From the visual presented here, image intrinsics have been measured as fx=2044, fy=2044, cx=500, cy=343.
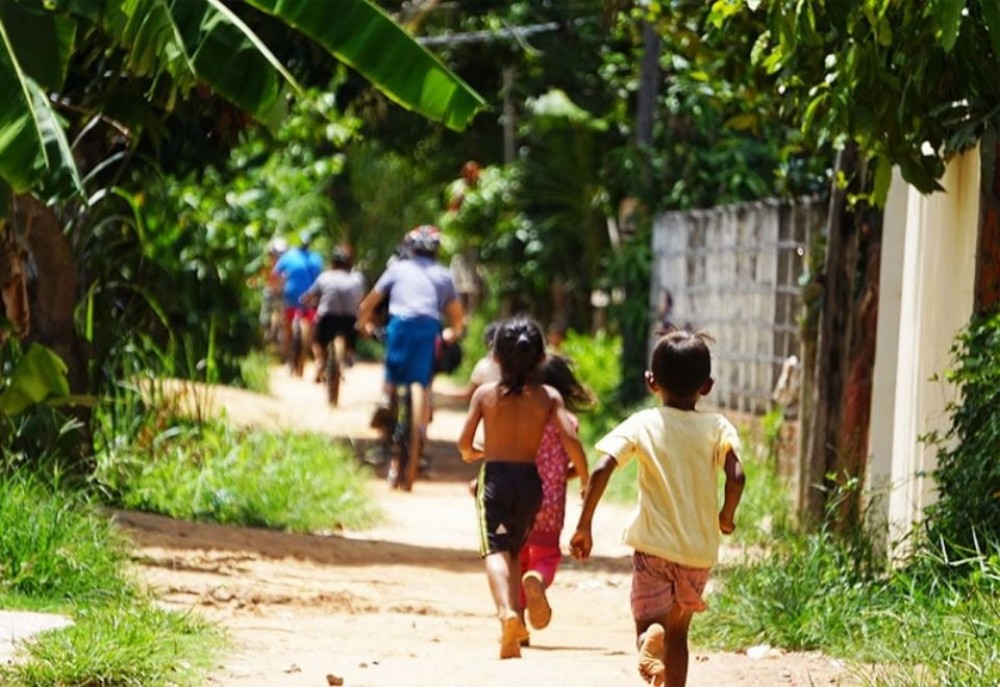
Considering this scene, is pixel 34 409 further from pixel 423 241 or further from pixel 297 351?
pixel 297 351

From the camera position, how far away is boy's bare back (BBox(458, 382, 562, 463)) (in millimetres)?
8812

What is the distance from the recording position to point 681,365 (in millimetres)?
7156

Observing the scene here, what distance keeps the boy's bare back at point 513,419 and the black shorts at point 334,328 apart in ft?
40.5

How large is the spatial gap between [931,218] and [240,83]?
3.46m

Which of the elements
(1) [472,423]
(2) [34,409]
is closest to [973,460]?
(1) [472,423]

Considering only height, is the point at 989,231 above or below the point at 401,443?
above

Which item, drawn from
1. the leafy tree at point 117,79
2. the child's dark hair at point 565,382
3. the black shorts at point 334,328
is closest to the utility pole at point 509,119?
the black shorts at point 334,328

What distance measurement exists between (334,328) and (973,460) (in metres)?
13.6

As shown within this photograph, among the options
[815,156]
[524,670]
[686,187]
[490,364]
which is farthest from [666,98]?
[524,670]

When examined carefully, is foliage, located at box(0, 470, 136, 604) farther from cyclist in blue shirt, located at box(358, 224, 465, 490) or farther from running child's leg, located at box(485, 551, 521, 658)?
cyclist in blue shirt, located at box(358, 224, 465, 490)

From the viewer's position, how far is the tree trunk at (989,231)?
28.6ft

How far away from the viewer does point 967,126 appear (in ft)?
28.2

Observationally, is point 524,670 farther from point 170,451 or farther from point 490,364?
point 170,451

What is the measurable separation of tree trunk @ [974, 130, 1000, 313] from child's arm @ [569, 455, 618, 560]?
2.31m
